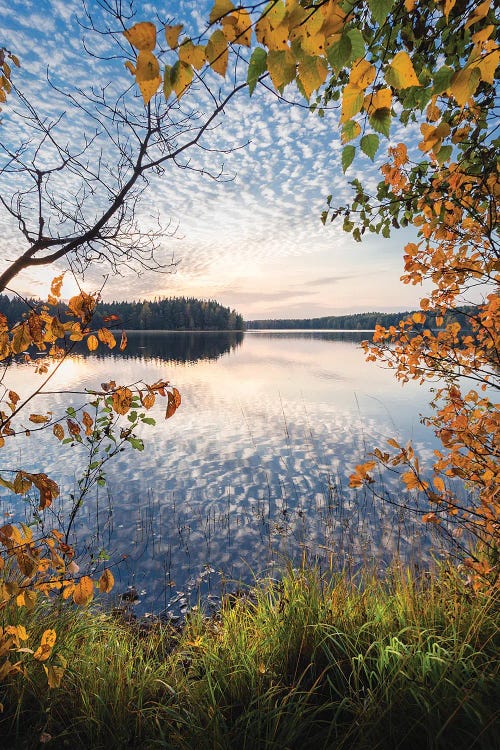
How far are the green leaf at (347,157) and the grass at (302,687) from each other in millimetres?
3104

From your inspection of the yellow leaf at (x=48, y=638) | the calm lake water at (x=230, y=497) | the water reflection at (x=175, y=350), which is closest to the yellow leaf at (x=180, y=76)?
the yellow leaf at (x=48, y=638)

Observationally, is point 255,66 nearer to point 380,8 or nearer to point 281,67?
point 281,67

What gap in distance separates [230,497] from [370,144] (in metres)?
9.76

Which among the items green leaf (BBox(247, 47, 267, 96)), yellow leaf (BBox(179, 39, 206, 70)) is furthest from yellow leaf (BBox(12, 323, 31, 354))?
green leaf (BBox(247, 47, 267, 96))

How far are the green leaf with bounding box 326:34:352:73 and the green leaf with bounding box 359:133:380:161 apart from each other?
380 mm

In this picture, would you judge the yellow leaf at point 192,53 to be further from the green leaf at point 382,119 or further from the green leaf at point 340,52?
the green leaf at point 382,119

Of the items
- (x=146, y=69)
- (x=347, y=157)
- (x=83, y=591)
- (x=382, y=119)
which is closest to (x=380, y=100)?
(x=382, y=119)

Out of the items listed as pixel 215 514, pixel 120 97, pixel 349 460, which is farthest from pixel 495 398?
pixel 120 97

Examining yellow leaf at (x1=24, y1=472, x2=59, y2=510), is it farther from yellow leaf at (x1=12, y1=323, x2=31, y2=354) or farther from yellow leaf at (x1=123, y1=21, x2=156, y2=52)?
yellow leaf at (x1=123, y1=21, x2=156, y2=52)

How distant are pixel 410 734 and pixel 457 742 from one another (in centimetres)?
28

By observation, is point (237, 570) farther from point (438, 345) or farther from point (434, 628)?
point (438, 345)

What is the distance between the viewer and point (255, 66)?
54.7 inches

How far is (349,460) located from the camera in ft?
41.3

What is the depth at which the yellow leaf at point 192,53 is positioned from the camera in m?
1.30
